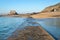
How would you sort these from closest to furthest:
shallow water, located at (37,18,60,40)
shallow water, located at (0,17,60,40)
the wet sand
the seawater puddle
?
the wet sand, shallow water, located at (37,18,60,40), the seawater puddle, shallow water, located at (0,17,60,40)

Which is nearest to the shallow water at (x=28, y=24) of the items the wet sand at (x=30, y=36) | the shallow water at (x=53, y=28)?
the shallow water at (x=53, y=28)

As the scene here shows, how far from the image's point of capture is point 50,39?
1231 cm

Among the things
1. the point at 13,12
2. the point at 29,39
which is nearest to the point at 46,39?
the point at 29,39

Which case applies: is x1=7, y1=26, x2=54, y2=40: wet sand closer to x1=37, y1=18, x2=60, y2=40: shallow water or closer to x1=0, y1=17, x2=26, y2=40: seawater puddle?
x1=37, y1=18, x2=60, y2=40: shallow water

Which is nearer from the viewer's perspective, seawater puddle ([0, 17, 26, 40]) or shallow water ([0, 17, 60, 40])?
seawater puddle ([0, 17, 26, 40])

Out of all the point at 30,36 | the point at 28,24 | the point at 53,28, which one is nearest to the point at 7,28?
the point at 53,28

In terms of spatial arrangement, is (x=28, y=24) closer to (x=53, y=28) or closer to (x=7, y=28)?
(x=7, y=28)

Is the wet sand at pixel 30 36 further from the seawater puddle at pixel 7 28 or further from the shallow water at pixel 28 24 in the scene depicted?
the seawater puddle at pixel 7 28

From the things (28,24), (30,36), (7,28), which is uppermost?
(30,36)

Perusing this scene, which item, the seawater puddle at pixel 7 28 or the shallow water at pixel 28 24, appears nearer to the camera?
the seawater puddle at pixel 7 28

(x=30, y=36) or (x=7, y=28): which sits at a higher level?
(x=30, y=36)

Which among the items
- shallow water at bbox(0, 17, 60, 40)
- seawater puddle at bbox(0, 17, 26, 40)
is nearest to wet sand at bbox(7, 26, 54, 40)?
shallow water at bbox(0, 17, 60, 40)

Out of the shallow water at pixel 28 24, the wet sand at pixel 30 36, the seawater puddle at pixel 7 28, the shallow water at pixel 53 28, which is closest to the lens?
the wet sand at pixel 30 36

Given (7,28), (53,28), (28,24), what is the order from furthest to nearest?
(28,24)
(7,28)
(53,28)
